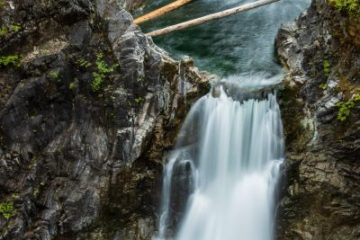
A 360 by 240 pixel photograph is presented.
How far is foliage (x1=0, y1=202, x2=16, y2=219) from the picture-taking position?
291 inches

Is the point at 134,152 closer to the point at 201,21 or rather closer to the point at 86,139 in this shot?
the point at 86,139

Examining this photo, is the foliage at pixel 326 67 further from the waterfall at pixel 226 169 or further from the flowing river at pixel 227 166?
the waterfall at pixel 226 169

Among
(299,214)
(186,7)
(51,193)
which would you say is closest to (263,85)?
(299,214)

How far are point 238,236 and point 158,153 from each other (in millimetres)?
2331

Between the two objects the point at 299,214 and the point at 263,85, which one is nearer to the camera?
the point at 299,214

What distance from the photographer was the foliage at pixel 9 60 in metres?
7.15

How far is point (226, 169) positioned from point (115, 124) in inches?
95.9

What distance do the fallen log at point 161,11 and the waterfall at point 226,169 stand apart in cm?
423

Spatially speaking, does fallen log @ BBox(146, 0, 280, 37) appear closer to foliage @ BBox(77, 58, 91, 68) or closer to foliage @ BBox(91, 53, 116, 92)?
foliage @ BBox(91, 53, 116, 92)

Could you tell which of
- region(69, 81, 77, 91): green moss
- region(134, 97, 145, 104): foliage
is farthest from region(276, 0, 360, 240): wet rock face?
region(69, 81, 77, 91): green moss

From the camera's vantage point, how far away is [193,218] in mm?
8641

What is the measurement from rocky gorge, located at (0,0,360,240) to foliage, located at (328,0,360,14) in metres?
0.09

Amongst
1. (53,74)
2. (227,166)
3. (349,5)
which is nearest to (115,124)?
(53,74)

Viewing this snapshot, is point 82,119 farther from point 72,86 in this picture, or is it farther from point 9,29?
point 9,29
